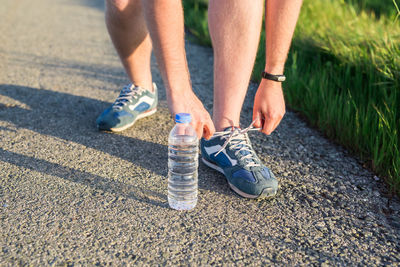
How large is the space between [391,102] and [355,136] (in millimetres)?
302

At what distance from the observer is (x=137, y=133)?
2723 millimetres

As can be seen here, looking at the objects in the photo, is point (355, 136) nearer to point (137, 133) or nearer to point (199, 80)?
point (137, 133)

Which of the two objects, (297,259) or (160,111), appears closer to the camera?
(297,259)

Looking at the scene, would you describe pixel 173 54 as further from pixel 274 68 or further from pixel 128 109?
pixel 128 109

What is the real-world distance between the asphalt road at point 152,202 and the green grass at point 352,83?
0.12m

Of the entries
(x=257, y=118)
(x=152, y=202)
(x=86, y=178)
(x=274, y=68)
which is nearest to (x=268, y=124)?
(x=257, y=118)

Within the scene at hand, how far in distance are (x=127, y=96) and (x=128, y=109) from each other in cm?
12

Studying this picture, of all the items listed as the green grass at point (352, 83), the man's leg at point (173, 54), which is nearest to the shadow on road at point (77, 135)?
the man's leg at point (173, 54)

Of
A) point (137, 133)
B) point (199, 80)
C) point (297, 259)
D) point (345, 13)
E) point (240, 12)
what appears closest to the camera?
point (297, 259)

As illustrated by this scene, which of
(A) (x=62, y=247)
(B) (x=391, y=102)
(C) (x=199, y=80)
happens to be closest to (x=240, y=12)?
(B) (x=391, y=102)

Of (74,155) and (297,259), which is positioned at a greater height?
(297,259)

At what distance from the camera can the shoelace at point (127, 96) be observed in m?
2.74

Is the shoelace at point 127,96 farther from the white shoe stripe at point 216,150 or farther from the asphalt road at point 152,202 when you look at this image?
the white shoe stripe at point 216,150

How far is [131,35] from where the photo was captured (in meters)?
2.65
